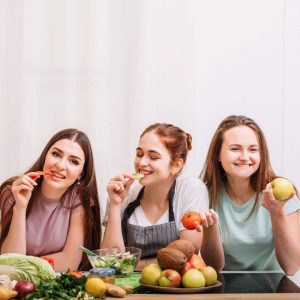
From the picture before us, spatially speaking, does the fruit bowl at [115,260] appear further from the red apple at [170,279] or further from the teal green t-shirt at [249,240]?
the teal green t-shirt at [249,240]

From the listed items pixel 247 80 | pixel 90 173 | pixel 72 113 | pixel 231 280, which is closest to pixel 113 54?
pixel 72 113

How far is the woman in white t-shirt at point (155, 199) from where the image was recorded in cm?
225

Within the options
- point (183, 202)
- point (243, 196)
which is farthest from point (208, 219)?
point (243, 196)

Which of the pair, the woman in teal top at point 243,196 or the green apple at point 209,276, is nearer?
the green apple at point 209,276

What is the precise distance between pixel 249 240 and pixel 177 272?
69 centimetres

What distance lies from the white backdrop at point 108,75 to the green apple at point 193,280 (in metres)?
1.43

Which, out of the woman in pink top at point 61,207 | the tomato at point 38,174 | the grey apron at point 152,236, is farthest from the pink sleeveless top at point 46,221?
the grey apron at point 152,236

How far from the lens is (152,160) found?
2311 mm

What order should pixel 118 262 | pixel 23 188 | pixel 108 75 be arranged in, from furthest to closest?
pixel 108 75, pixel 23 188, pixel 118 262

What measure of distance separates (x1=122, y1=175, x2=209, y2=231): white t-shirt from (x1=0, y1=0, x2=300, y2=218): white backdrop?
734mm

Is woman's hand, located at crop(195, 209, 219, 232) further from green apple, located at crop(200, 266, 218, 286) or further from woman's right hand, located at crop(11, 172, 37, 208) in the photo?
woman's right hand, located at crop(11, 172, 37, 208)

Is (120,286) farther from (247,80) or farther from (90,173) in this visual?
(247,80)

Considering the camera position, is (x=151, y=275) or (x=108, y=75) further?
(x=108, y=75)

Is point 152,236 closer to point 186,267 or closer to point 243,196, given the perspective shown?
point 243,196
